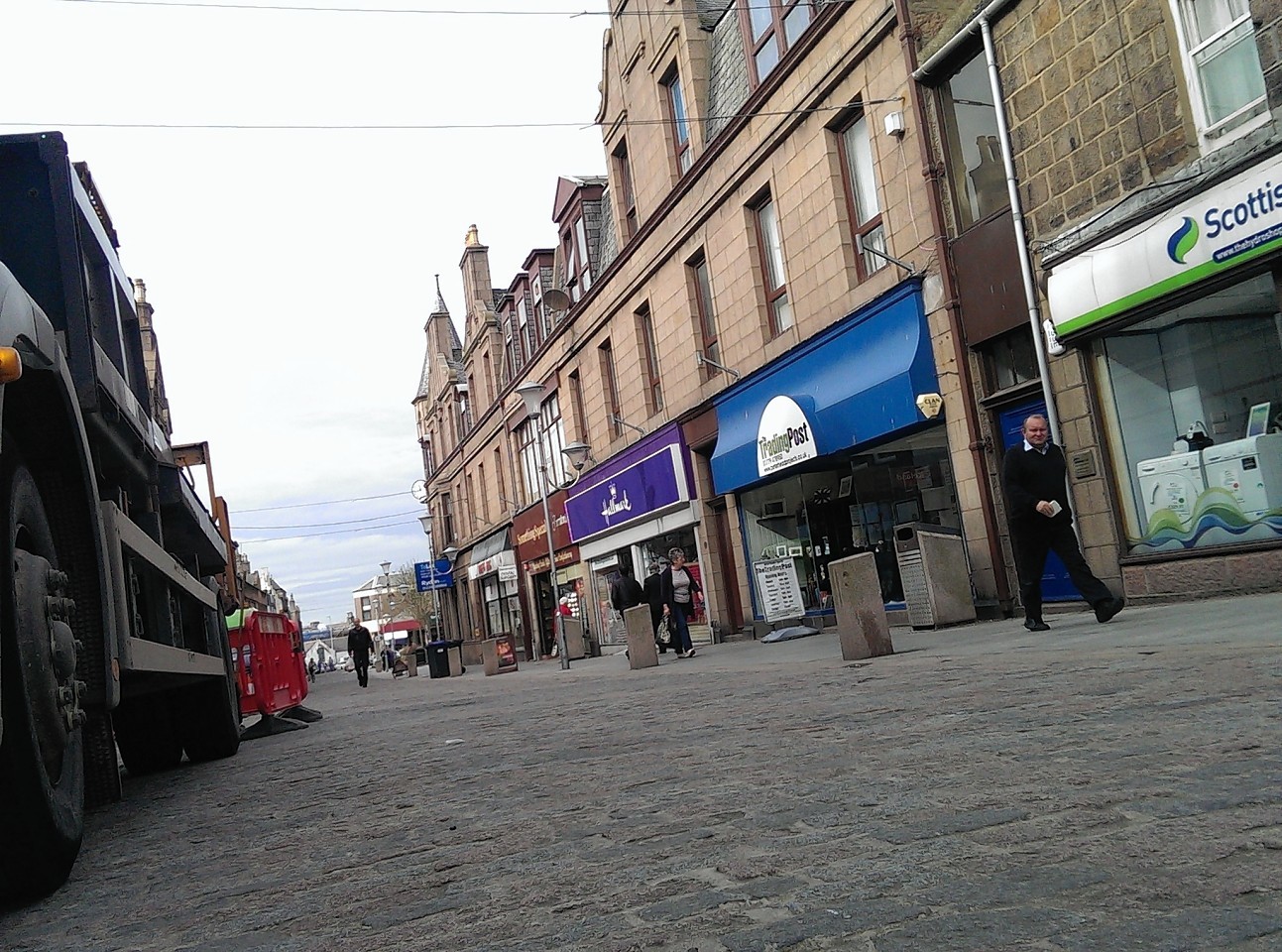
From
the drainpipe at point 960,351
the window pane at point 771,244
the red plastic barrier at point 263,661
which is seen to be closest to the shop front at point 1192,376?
the drainpipe at point 960,351

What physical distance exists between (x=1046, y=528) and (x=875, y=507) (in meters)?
6.55

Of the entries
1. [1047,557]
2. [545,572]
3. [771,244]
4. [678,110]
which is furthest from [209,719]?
[545,572]

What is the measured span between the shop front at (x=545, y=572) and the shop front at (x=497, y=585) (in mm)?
664

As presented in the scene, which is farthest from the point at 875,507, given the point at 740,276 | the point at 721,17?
the point at 721,17

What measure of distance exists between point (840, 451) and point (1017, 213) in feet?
14.9

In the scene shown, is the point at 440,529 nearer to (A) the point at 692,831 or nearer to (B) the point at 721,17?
(B) the point at 721,17

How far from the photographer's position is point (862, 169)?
15.9m

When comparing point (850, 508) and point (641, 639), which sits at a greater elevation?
point (850, 508)

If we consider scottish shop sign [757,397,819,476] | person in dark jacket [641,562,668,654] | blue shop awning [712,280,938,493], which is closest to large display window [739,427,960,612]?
scottish shop sign [757,397,819,476]

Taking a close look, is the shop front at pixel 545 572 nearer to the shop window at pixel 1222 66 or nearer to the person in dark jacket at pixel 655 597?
the person in dark jacket at pixel 655 597

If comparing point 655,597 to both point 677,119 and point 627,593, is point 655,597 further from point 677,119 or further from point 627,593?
point 677,119

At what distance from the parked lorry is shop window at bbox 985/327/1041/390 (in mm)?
8535

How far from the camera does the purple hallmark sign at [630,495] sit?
74.1 feet

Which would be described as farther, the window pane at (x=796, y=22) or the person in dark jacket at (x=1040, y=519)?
the window pane at (x=796, y=22)
